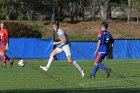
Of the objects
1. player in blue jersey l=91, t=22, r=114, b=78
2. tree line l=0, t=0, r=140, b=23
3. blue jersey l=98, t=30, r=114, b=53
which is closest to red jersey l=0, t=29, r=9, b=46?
player in blue jersey l=91, t=22, r=114, b=78

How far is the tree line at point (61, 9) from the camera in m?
80.7

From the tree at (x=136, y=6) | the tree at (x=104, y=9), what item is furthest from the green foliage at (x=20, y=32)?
the tree at (x=136, y=6)

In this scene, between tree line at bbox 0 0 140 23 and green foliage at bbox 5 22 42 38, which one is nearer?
green foliage at bbox 5 22 42 38

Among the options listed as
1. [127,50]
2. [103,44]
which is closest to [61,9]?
[127,50]

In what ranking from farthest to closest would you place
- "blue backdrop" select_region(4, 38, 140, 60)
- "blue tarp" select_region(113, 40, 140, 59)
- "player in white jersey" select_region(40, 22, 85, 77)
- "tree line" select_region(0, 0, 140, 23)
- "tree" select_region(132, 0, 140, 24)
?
"tree" select_region(132, 0, 140, 24)
"tree line" select_region(0, 0, 140, 23)
"blue tarp" select_region(113, 40, 140, 59)
"blue backdrop" select_region(4, 38, 140, 60)
"player in white jersey" select_region(40, 22, 85, 77)

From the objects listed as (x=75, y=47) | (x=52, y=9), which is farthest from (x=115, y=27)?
(x=75, y=47)

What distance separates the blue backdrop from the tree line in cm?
3445

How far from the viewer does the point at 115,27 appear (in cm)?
7512

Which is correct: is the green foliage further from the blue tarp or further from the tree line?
the tree line

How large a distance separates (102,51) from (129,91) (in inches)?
222

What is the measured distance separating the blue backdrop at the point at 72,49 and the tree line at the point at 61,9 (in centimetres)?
3445

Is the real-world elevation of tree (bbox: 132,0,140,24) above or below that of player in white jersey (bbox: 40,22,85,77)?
below

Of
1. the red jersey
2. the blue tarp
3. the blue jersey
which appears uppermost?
the blue jersey

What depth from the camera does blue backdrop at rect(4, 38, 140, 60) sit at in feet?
140
